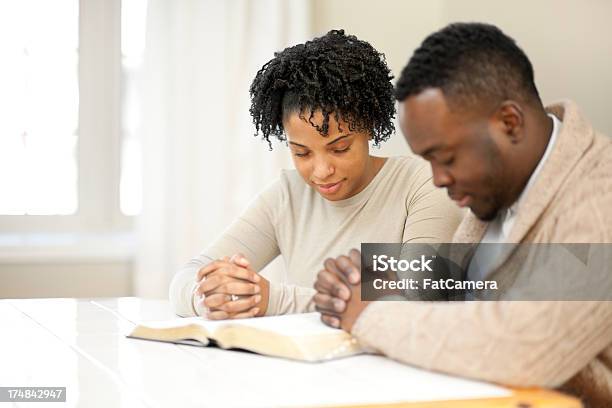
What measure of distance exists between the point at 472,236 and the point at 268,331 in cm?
36

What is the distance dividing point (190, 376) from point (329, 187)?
80cm


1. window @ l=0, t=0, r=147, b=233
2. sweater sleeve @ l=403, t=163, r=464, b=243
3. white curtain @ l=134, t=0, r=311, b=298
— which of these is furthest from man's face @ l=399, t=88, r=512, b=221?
window @ l=0, t=0, r=147, b=233

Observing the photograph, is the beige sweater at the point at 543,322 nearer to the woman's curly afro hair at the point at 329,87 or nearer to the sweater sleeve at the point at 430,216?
the sweater sleeve at the point at 430,216

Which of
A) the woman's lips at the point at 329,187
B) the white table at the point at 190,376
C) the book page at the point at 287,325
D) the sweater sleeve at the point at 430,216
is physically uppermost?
the woman's lips at the point at 329,187

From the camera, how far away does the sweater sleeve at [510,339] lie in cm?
98

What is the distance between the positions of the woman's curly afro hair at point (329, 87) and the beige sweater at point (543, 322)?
25.7 inches

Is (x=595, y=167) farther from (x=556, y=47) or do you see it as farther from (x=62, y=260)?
(x=62, y=260)

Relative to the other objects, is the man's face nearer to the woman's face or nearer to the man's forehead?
the man's forehead

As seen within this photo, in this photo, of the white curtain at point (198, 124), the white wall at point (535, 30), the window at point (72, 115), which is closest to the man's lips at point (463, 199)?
the white wall at point (535, 30)

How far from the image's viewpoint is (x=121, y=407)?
0.95m

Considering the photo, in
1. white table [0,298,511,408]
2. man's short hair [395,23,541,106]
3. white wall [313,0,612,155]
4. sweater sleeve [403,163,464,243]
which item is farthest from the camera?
white wall [313,0,612,155]

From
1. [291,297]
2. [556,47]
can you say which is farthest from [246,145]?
Answer: [291,297]

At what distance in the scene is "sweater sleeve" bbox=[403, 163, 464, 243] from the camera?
1673mm

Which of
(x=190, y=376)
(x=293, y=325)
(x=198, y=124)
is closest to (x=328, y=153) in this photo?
(x=293, y=325)
